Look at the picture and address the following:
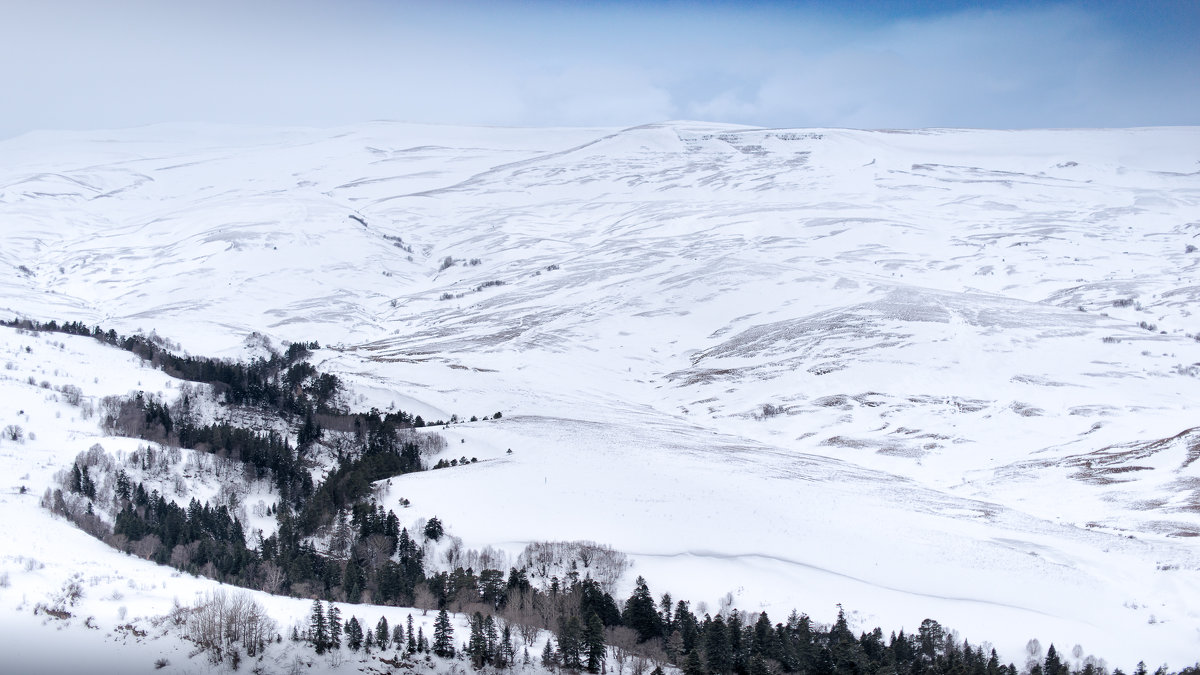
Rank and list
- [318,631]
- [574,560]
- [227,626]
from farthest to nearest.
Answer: [574,560]
[318,631]
[227,626]

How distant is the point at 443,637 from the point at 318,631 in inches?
189

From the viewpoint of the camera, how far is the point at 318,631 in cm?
3161

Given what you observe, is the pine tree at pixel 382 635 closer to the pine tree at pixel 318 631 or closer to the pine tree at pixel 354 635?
the pine tree at pixel 354 635

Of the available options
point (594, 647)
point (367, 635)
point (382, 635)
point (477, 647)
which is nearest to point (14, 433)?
point (367, 635)

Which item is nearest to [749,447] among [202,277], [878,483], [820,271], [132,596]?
[878,483]

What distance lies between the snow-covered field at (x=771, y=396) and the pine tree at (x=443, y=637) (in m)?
5.58

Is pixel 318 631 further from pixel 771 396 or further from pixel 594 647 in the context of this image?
pixel 771 396

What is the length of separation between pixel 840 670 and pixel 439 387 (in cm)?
7017

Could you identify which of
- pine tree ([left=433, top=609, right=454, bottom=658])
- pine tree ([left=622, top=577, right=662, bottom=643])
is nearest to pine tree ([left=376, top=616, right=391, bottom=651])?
pine tree ([left=433, top=609, right=454, bottom=658])

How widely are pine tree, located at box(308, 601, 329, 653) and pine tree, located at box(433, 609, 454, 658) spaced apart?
169 inches

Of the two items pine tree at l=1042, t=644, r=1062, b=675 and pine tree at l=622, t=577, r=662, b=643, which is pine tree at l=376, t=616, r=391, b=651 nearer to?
pine tree at l=622, t=577, r=662, b=643

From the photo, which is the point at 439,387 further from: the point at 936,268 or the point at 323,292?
the point at 936,268

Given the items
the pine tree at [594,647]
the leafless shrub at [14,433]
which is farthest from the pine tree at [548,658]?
the leafless shrub at [14,433]

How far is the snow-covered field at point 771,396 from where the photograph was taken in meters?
48.1
